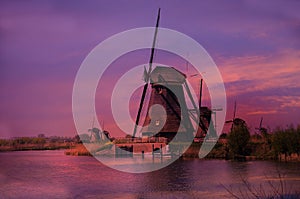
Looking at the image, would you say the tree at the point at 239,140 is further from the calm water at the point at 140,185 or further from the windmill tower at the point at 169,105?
the calm water at the point at 140,185

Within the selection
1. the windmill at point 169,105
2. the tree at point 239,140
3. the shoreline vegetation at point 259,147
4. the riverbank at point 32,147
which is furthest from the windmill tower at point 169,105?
the riverbank at point 32,147

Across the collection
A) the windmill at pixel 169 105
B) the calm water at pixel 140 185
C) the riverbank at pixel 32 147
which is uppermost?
the windmill at pixel 169 105

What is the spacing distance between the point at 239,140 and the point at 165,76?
33.2 ft

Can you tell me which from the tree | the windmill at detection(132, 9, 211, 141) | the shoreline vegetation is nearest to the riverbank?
the windmill at detection(132, 9, 211, 141)

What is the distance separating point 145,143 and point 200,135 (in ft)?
22.0

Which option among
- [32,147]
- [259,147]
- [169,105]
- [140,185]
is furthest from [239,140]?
[32,147]

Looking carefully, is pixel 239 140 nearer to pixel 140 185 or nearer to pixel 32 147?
pixel 140 185

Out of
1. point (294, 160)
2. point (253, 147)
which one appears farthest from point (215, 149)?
point (294, 160)

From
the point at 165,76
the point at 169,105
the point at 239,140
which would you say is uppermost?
the point at 165,76

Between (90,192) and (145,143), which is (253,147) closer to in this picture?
(145,143)

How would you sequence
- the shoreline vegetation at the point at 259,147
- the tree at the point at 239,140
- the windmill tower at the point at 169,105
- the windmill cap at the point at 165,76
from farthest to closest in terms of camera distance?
the windmill cap at the point at 165,76 < the windmill tower at the point at 169,105 < the tree at the point at 239,140 < the shoreline vegetation at the point at 259,147

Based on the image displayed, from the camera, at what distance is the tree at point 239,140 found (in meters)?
32.4

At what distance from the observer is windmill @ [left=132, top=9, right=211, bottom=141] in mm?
38094

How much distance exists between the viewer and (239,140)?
107 feet
